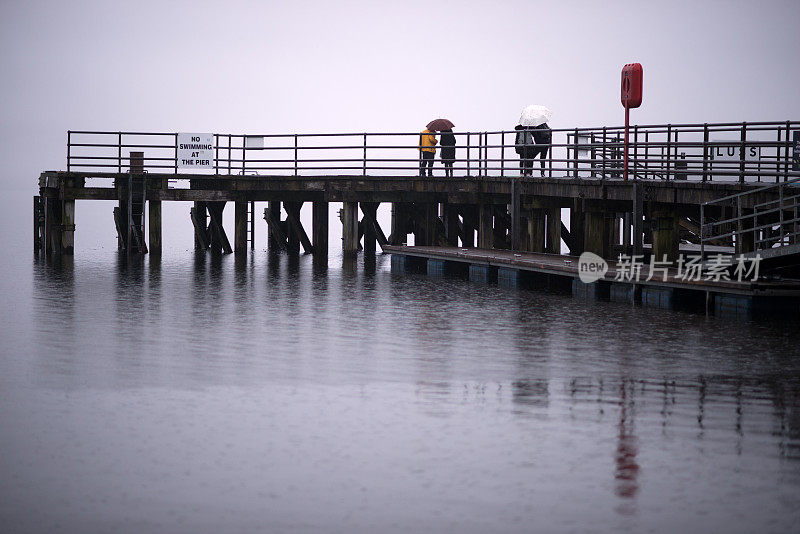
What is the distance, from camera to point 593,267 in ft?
75.6

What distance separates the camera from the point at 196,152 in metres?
35.0

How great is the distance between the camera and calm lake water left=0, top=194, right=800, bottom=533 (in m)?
8.12

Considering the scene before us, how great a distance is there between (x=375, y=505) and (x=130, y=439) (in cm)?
276

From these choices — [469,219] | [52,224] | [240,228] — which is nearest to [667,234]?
[469,219]

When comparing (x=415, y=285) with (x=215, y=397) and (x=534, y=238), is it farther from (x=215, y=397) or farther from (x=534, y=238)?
A: (x=215, y=397)

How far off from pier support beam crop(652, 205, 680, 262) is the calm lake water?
3310mm

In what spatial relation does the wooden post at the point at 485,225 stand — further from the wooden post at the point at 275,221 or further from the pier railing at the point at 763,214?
the pier railing at the point at 763,214

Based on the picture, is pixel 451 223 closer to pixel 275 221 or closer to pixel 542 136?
pixel 275 221

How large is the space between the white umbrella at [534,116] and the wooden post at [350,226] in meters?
6.67

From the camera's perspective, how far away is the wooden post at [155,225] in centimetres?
3472

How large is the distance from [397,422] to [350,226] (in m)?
24.4

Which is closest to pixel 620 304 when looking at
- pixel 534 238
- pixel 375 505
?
pixel 534 238

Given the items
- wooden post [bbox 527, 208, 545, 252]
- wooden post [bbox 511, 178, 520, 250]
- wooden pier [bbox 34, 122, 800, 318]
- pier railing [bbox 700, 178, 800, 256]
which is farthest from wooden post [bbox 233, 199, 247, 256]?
pier railing [bbox 700, 178, 800, 256]

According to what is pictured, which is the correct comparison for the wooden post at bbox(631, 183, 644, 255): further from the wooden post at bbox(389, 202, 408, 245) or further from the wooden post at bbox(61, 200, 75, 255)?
the wooden post at bbox(61, 200, 75, 255)
